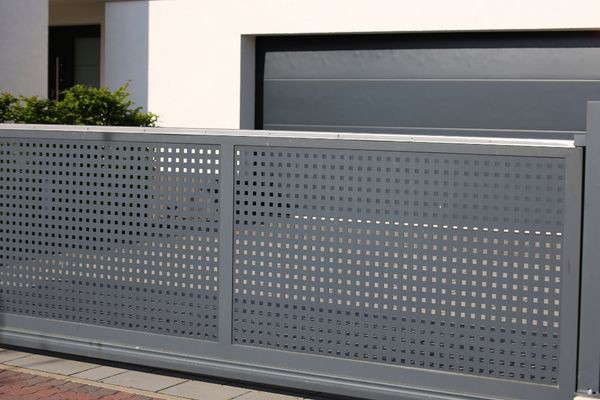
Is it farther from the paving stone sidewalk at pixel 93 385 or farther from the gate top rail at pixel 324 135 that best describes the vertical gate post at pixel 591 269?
the paving stone sidewalk at pixel 93 385

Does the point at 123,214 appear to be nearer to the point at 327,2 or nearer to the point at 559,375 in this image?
the point at 559,375

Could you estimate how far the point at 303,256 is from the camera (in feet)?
19.7

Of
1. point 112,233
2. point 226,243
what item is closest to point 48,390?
point 112,233

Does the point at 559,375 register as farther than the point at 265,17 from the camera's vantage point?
No

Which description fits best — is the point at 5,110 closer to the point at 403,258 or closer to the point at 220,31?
the point at 220,31

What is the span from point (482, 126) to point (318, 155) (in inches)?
340

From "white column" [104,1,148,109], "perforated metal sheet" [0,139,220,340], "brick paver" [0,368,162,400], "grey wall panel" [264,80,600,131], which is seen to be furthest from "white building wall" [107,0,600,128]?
"brick paver" [0,368,162,400]

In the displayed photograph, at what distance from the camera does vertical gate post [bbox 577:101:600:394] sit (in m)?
5.13

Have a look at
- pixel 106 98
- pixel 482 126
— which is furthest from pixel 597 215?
pixel 482 126

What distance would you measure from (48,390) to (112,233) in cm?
A: 113

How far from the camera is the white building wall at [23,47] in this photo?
14.4 m

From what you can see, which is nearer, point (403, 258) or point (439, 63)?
point (403, 258)

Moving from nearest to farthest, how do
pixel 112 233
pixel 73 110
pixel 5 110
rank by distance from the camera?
1. pixel 112 233
2. pixel 5 110
3. pixel 73 110

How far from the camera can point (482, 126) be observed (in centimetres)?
1413
